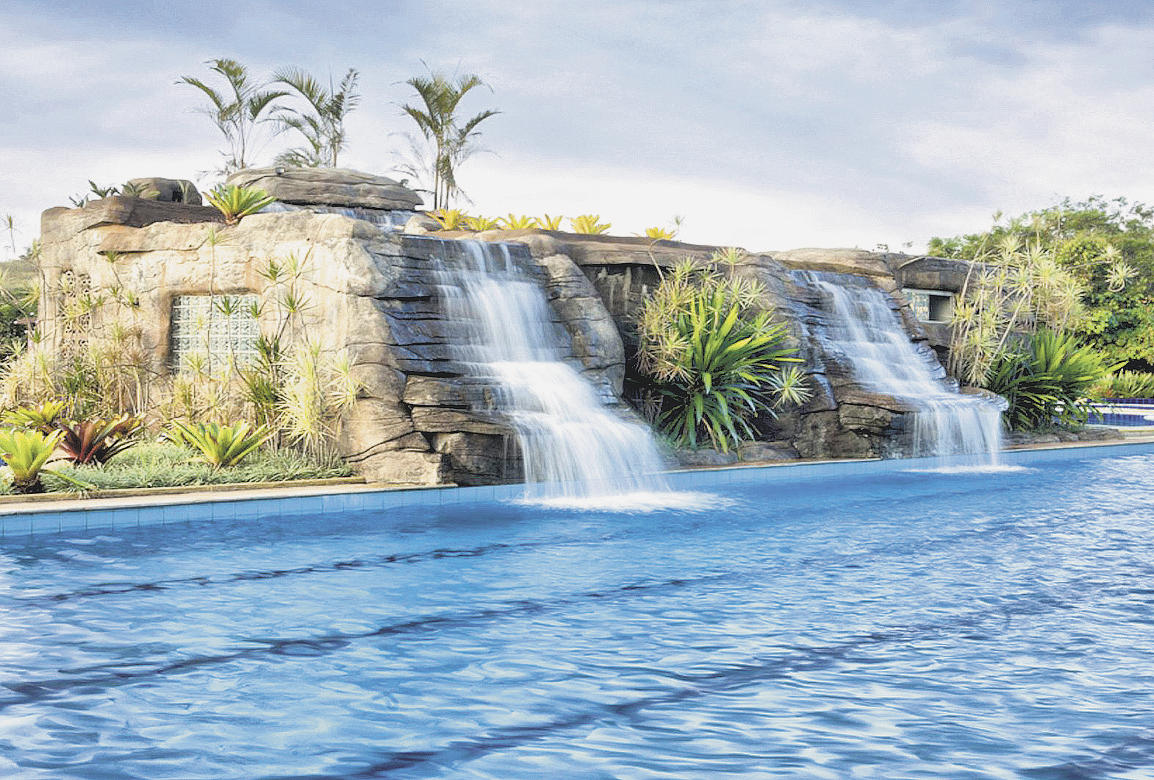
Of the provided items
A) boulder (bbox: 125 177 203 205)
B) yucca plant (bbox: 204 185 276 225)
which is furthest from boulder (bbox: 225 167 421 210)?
yucca plant (bbox: 204 185 276 225)

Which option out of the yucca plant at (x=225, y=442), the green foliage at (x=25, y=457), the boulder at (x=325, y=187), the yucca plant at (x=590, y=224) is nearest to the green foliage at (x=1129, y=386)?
the yucca plant at (x=590, y=224)

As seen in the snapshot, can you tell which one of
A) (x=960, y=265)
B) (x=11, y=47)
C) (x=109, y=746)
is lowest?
(x=109, y=746)

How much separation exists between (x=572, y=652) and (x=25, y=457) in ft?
15.9

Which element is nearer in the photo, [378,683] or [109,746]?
[109,746]

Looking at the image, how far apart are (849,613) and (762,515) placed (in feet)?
10.6

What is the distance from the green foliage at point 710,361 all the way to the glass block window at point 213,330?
13.2 ft

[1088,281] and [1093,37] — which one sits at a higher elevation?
[1093,37]

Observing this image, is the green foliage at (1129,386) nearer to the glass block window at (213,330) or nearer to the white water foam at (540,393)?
the white water foam at (540,393)

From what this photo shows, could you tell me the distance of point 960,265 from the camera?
1669 centimetres

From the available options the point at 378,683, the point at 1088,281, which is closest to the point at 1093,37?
the point at 1088,281

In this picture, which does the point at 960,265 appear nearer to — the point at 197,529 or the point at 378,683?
the point at 197,529

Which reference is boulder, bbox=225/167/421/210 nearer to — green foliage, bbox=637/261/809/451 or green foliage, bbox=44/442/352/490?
green foliage, bbox=637/261/809/451

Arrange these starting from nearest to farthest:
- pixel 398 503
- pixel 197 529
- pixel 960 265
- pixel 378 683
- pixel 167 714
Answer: pixel 167 714, pixel 378 683, pixel 197 529, pixel 398 503, pixel 960 265

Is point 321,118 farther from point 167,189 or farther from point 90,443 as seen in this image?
point 90,443
